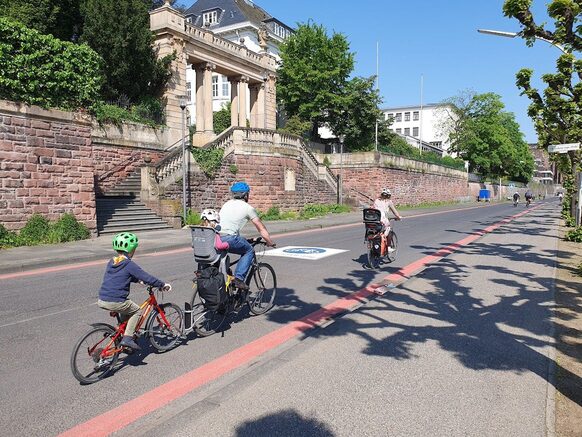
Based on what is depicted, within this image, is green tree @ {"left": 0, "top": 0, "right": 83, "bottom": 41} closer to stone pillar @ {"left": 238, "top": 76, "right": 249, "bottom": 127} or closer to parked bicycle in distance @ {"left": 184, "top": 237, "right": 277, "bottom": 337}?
stone pillar @ {"left": 238, "top": 76, "right": 249, "bottom": 127}

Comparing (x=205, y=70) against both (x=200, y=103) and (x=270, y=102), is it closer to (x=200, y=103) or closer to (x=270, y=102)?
(x=200, y=103)

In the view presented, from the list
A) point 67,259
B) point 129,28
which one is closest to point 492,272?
point 67,259

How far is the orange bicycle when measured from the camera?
4.08 meters

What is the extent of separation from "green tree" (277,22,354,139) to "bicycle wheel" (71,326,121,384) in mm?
39737

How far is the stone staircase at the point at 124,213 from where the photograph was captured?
16084 millimetres

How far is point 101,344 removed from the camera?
4.21m

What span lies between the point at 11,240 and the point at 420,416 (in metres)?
12.5

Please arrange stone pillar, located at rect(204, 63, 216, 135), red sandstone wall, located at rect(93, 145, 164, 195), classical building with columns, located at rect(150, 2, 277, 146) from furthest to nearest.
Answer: stone pillar, located at rect(204, 63, 216, 135) → classical building with columns, located at rect(150, 2, 277, 146) → red sandstone wall, located at rect(93, 145, 164, 195)

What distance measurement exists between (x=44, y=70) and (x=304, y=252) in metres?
9.47

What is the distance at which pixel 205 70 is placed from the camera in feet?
101

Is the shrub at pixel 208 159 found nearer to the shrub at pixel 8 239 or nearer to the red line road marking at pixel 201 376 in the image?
the shrub at pixel 8 239

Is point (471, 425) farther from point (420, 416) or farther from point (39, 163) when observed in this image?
point (39, 163)

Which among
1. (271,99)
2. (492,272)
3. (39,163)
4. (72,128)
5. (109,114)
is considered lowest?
(492,272)

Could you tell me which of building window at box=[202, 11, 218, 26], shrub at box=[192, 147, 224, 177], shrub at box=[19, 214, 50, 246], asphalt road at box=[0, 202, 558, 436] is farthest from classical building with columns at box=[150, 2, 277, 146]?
building window at box=[202, 11, 218, 26]
